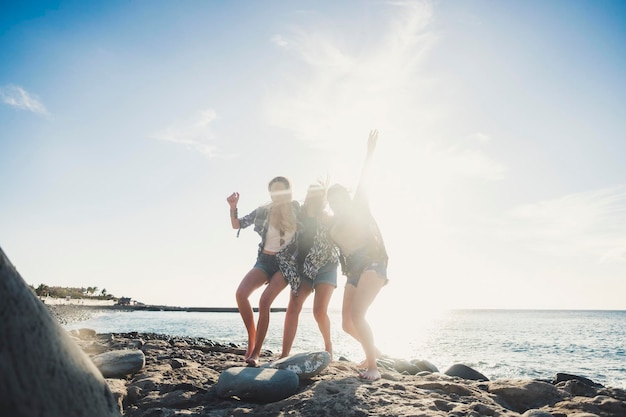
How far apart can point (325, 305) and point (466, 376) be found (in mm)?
4173

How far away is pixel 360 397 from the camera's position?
4016mm

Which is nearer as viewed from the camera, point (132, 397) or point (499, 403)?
point (132, 397)

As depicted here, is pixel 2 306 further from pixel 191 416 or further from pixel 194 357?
pixel 194 357

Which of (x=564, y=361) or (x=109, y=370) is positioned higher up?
(x=109, y=370)

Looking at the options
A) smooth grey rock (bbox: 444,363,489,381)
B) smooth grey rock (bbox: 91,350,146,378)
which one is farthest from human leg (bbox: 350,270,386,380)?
smooth grey rock (bbox: 444,363,489,381)

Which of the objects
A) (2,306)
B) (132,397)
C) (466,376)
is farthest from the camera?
(466,376)

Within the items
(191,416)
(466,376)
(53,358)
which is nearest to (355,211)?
(191,416)

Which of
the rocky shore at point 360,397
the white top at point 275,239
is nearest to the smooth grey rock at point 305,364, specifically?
the rocky shore at point 360,397

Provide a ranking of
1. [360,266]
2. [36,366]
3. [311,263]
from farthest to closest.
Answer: [311,263], [360,266], [36,366]

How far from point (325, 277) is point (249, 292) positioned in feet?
3.95

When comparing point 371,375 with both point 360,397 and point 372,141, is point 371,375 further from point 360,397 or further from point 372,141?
point 372,141

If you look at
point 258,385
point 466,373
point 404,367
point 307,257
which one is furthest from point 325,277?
point 466,373

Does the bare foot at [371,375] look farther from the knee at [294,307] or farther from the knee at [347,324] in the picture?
the knee at [294,307]

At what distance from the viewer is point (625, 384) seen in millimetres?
12414
